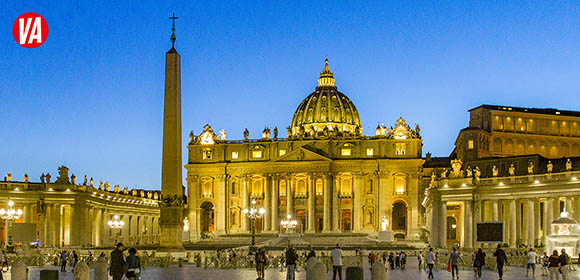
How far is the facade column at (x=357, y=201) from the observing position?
125m

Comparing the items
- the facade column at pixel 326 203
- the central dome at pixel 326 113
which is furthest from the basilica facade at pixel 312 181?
the central dome at pixel 326 113

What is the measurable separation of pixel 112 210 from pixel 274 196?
2706 centimetres

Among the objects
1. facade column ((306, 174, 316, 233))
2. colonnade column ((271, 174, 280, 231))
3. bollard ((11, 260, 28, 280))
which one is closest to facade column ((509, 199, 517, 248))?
facade column ((306, 174, 316, 233))

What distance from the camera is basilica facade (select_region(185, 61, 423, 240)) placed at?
12500cm

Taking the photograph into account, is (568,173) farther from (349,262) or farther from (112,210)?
(112,210)

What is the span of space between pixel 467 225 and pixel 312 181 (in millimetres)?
47176

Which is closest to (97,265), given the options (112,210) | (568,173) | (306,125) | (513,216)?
(568,173)

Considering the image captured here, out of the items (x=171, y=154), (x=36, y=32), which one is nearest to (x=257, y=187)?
(x=171, y=154)

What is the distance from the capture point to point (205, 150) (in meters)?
134

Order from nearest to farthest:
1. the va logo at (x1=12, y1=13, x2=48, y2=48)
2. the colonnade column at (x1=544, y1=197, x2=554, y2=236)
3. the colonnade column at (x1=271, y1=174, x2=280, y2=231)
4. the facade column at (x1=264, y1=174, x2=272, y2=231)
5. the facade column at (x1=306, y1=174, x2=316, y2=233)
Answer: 1. the va logo at (x1=12, y1=13, x2=48, y2=48)
2. the colonnade column at (x1=544, y1=197, x2=554, y2=236)
3. the facade column at (x1=306, y1=174, x2=316, y2=233)
4. the colonnade column at (x1=271, y1=174, x2=280, y2=231)
5. the facade column at (x1=264, y1=174, x2=272, y2=231)

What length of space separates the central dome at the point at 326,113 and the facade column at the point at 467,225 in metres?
65.3

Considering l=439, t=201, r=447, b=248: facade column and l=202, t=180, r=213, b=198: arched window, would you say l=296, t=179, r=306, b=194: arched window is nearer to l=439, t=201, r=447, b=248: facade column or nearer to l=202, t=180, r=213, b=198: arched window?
l=202, t=180, r=213, b=198: arched window

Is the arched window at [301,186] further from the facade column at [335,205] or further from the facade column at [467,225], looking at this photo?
the facade column at [467,225]

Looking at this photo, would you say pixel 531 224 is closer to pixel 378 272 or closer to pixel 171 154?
pixel 171 154
